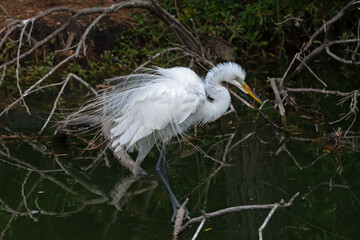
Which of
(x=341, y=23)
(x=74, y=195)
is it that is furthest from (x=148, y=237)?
(x=341, y=23)

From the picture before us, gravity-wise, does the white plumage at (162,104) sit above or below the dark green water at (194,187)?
above

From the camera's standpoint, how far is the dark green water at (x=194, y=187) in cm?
390

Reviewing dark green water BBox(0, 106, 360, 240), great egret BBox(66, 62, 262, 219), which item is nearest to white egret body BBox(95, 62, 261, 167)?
great egret BBox(66, 62, 262, 219)

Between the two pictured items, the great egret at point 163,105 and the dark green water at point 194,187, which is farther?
the great egret at point 163,105

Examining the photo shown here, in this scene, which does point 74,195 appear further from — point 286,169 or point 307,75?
point 307,75

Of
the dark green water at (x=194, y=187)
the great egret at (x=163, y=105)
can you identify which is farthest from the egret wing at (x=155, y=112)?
the dark green water at (x=194, y=187)

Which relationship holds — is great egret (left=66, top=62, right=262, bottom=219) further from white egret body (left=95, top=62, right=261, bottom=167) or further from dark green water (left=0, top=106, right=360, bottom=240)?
dark green water (left=0, top=106, right=360, bottom=240)

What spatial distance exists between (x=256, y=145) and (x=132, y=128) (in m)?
1.59

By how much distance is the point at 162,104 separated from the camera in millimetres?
4438

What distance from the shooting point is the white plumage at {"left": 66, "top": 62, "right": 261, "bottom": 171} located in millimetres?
4430

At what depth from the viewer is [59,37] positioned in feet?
28.2

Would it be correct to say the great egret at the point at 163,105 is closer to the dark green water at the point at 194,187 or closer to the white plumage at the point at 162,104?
the white plumage at the point at 162,104

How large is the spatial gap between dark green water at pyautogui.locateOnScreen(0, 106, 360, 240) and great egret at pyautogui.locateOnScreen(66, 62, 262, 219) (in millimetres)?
315

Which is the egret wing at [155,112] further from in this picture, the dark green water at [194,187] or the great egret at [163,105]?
the dark green water at [194,187]
